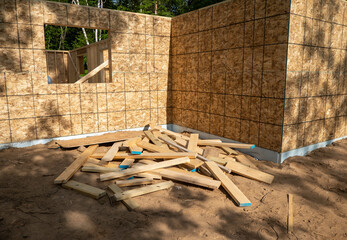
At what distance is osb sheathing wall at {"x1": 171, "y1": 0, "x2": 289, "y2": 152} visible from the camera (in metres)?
5.49

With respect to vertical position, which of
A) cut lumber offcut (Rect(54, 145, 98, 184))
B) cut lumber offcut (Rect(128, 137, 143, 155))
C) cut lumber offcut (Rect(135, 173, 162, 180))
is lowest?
cut lumber offcut (Rect(135, 173, 162, 180))

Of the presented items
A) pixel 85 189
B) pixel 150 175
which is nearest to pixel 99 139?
pixel 150 175

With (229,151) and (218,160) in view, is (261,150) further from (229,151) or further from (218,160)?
(218,160)

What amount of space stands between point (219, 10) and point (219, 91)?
81.1 inches

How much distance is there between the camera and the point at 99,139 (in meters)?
6.79

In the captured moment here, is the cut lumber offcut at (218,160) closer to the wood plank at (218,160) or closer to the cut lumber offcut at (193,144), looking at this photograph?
the wood plank at (218,160)

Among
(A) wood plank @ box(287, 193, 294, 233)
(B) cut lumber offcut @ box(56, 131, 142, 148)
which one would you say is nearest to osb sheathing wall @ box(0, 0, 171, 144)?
(B) cut lumber offcut @ box(56, 131, 142, 148)

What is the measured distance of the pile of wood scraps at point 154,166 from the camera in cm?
428

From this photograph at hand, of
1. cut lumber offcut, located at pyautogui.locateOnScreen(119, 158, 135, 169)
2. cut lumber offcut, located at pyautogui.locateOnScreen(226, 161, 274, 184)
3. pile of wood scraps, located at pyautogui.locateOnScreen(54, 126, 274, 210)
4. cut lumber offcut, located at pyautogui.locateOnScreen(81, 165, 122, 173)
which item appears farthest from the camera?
cut lumber offcut, located at pyautogui.locateOnScreen(119, 158, 135, 169)

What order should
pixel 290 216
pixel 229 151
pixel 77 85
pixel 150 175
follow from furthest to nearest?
pixel 77 85 → pixel 229 151 → pixel 150 175 → pixel 290 216

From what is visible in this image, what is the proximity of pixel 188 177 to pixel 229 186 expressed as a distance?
71cm

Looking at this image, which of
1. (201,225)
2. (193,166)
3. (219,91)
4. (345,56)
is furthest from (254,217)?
(345,56)

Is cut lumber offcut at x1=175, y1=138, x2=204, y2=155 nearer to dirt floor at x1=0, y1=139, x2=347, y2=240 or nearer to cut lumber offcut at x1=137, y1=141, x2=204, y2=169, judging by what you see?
cut lumber offcut at x1=137, y1=141, x2=204, y2=169

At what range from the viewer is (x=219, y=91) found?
6.95 m
